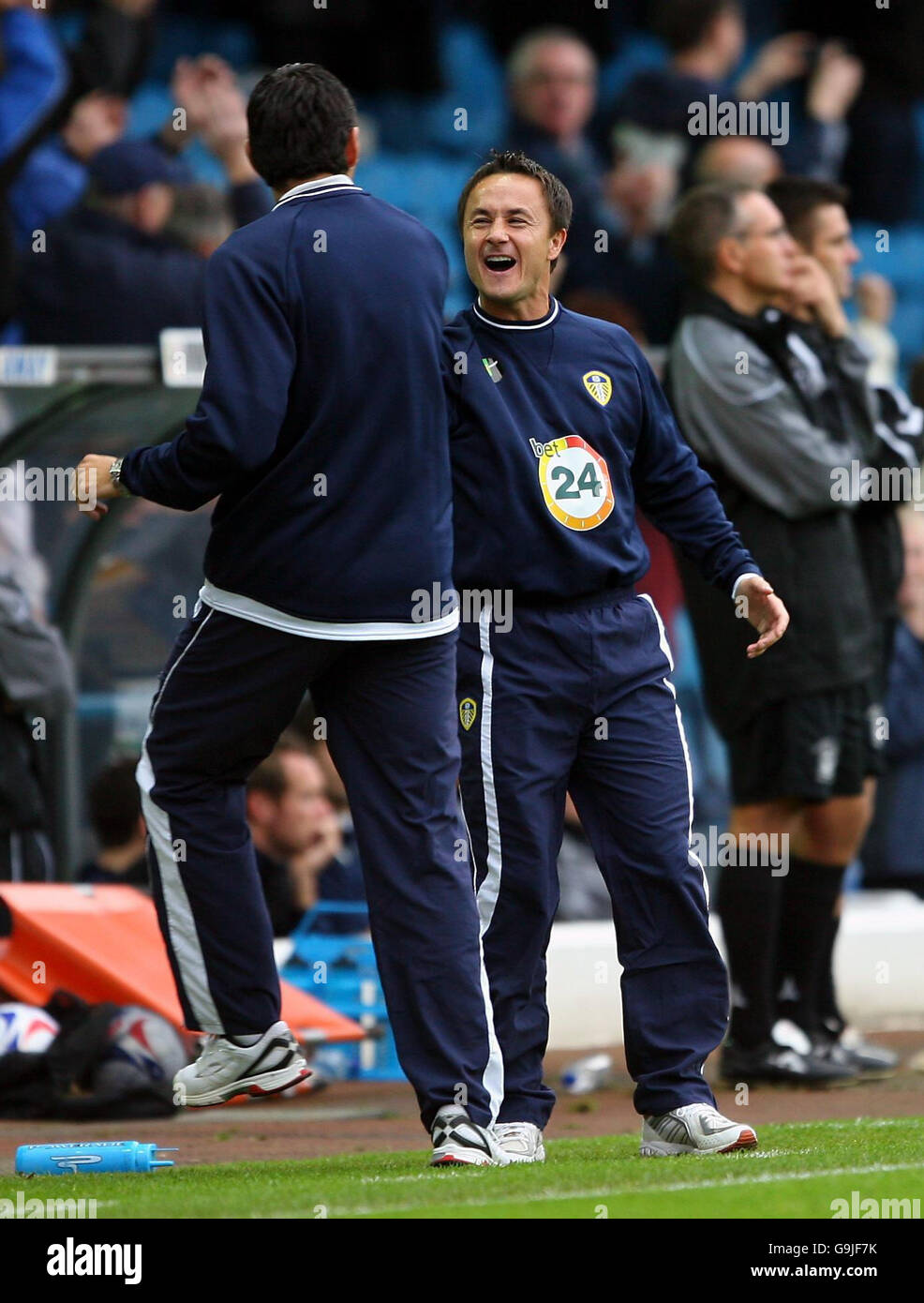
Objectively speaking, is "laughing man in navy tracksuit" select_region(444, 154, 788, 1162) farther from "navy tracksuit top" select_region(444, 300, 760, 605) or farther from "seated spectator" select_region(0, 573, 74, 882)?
"seated spectator" select_region(0, 573, 74, 882)

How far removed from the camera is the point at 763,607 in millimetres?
5156

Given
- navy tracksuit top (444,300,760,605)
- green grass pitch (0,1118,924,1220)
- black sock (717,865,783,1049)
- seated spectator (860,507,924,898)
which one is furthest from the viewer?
seated spectator (860,507,924,898)

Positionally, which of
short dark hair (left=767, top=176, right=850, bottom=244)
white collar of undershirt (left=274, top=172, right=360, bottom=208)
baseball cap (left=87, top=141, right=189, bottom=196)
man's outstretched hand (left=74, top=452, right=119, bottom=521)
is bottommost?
man's outstretched hand (left=74, top=452, right=119, bottom=521)

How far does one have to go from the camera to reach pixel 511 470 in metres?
5.04

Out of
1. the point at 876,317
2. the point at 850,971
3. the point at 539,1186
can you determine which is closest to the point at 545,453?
the point at 539,1186

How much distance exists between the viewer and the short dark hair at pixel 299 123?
475 centimetres

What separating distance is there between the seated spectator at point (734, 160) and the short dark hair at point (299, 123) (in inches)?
287

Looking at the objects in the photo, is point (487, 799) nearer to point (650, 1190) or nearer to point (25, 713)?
point (650, 1190)

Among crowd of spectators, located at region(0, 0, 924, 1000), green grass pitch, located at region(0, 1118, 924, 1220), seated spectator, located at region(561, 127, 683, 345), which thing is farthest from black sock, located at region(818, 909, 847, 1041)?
seated spectator, located at region(561, 127, 683, 345)

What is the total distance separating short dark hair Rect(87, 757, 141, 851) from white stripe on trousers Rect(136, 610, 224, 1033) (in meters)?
3.00

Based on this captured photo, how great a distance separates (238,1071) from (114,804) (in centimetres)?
322

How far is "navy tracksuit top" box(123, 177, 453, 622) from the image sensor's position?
458cm

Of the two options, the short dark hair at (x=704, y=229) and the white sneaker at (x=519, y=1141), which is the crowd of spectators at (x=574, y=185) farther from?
the white sneaker at (x=519, y=1141)

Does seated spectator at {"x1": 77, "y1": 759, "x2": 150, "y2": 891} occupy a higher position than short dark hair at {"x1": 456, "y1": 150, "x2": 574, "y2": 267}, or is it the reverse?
short dark hair at {"x1": 456, "y1": 150, "x2": 574, "y2": 267}
